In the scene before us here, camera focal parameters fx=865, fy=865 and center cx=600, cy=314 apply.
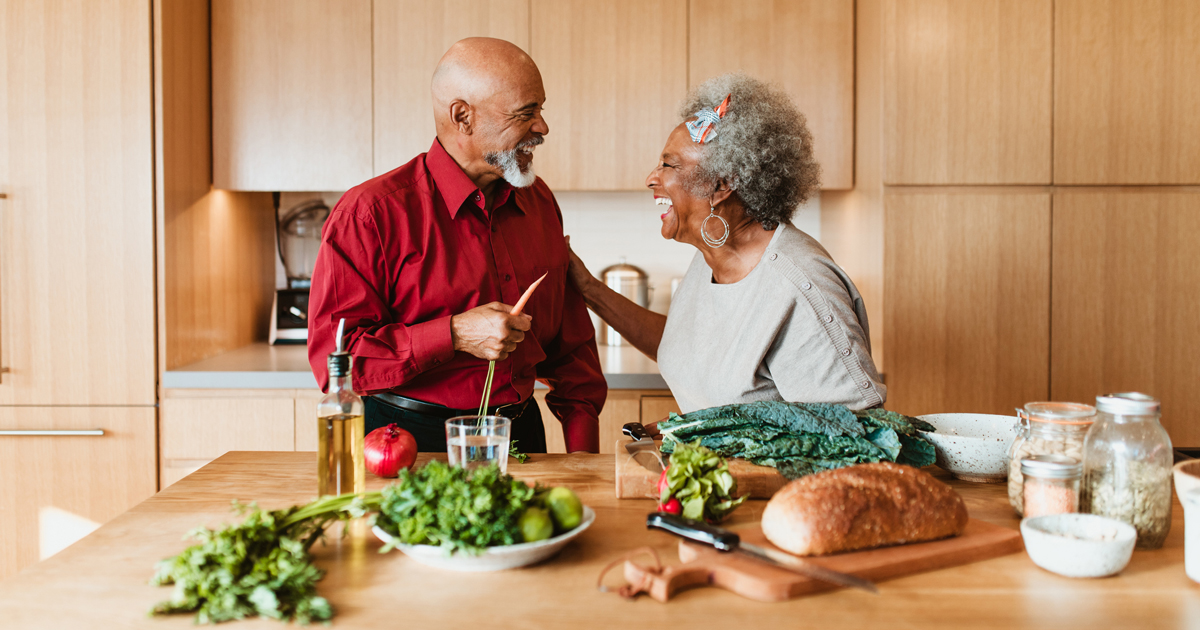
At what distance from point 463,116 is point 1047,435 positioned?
1317 millimetres

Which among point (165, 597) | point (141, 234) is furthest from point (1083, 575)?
point (141, 234)

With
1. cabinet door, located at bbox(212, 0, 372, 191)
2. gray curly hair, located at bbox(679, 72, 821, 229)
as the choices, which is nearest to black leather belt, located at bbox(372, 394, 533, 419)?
gray curly hair, located at bbox(679, 72, 821, 229)

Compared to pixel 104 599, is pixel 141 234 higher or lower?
higher

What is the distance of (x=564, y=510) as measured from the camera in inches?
41.6

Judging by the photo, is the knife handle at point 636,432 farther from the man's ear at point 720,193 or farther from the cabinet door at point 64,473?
the cabinet door at point 64,473

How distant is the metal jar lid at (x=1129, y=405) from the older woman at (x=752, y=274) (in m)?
0.67

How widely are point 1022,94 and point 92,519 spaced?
10.7ft

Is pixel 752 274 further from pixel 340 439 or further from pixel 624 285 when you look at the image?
pixel 624 285

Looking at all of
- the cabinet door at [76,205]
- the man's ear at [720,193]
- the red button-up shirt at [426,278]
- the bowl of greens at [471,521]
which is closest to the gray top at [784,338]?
the man's ear at [720,193]

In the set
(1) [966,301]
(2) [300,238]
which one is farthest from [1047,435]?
(2) [300,238]

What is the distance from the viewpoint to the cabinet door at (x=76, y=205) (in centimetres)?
267

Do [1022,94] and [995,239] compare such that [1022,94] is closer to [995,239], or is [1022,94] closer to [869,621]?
[995,239]

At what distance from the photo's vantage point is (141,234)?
2.72 m

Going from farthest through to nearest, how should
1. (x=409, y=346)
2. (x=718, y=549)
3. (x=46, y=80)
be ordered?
(x=46, y=80) → (x=409, y=346) → (x=718, y=549)
